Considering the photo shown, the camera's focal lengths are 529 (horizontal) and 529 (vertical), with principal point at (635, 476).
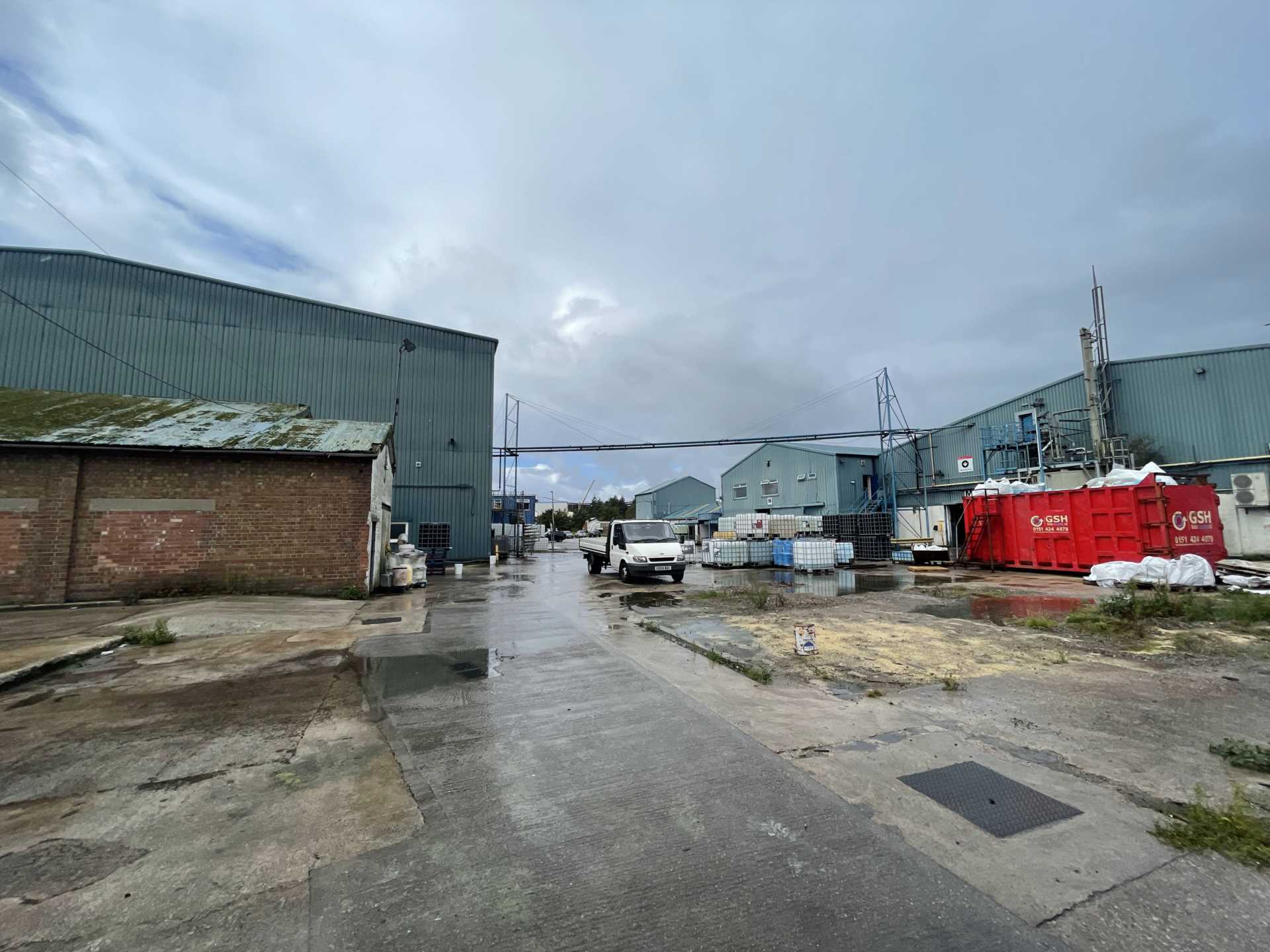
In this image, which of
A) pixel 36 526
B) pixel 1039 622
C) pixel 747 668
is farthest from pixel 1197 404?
pixel 36 526

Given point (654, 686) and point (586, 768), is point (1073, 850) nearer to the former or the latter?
point (586, 768)

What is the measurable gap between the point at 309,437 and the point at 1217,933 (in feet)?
52.3

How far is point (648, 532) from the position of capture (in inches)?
719

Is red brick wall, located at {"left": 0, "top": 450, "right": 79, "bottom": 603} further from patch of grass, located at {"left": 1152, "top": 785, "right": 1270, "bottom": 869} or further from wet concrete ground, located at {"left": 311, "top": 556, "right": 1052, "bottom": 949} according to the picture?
patch of grass, located at {"left": 1152, "top": 785, "right": 1270, "bottom": 869}

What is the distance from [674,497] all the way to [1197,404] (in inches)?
1962

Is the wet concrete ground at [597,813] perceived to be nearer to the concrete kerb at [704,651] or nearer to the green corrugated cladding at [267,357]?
the concrete kerb at [704,651]

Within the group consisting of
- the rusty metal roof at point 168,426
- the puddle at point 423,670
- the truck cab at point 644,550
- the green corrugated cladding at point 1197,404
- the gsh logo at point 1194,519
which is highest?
the green corrugated cladding at point 1197,404

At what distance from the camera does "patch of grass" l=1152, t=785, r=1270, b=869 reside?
8.33 feet

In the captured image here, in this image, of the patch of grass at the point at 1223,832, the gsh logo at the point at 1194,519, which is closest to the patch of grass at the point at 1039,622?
the patch of grass at the point at 1223,832

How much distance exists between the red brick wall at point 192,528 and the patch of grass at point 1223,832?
549 inches

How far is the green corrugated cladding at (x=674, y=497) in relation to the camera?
68500 mm

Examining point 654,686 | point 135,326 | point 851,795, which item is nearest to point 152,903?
point 851,795

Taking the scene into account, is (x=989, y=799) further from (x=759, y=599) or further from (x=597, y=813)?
(x=759, y=599)

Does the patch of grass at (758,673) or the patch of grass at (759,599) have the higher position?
the patch of grass at (759,599)
